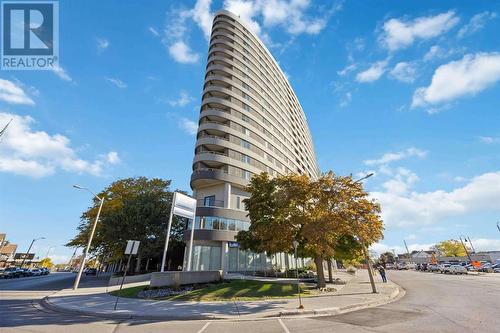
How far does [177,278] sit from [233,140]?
2553 centimetres

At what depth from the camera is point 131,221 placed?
35.6 meters

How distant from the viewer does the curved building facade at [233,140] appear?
35.7m

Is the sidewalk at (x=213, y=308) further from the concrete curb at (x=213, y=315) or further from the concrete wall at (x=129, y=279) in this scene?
the concrete wall at (x=129, y=279)

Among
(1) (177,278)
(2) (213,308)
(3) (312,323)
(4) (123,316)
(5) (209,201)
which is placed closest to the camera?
(3) (312,323)

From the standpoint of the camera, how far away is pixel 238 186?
Answer: 3978 cm

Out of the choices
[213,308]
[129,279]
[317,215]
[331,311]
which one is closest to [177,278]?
[213,308]

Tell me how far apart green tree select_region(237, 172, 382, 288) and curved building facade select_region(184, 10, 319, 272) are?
14.3 m

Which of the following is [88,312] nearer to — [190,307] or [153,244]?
[190,307]

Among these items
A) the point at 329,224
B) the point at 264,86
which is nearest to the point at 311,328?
the point at 329,224

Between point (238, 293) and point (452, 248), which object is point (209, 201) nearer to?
point (238, 293)

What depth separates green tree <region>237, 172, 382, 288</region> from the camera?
17.8 m

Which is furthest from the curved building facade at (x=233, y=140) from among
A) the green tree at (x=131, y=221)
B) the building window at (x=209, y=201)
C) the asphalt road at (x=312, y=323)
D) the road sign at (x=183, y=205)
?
the asphalt road at (x=312, y=323)

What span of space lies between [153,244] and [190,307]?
988 inches

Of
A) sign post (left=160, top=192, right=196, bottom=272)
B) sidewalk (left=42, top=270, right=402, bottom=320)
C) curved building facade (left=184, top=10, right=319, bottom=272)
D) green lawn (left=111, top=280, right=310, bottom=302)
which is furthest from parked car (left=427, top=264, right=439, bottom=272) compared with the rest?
sign post (left=160, top=192, right=196, bottom=272)
